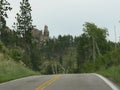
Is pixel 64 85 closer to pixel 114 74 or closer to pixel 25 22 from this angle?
pixel 114 74

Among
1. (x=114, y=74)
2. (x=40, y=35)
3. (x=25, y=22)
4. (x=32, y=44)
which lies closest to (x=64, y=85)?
(x=114, y=74)

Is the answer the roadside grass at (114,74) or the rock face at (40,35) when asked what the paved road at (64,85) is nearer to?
the roadside grass at (114,74)

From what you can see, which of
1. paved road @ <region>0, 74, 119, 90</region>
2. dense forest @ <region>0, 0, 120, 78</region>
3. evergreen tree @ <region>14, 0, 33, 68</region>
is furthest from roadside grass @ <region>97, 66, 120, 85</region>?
evergreen tree @ <region>14, 0, 33, 68</region>

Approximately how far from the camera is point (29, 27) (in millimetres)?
98062

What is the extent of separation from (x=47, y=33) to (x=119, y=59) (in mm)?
162677

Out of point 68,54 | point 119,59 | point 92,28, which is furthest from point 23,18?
point 68,54

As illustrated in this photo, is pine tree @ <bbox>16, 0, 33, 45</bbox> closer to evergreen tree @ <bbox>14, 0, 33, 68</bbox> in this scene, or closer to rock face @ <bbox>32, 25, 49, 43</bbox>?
evergreen tree @ <bbox>14, 0, 33, 68</bbox>

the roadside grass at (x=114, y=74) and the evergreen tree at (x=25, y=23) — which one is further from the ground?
the evergreen tree at (x=25, y=23)

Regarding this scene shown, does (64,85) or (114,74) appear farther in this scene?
(114,74)

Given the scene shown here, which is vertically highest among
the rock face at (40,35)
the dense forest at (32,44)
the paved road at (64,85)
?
the rock face at (40,35)

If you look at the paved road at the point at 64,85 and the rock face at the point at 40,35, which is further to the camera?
the rock face at the point at 40,35

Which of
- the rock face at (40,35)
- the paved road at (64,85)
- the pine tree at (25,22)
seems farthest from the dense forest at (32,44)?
the paved road at (64,85)

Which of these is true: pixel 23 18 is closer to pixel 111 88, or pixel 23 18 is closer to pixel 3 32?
pixel 3 32

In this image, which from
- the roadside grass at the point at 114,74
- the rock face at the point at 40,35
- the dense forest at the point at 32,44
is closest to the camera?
the roadside grass at the point at 114,74
